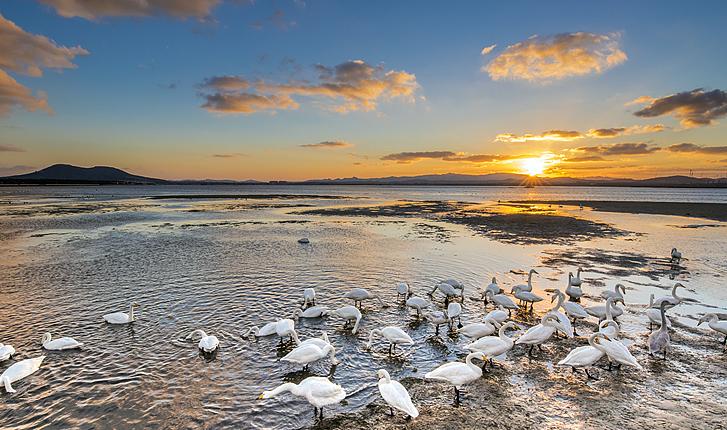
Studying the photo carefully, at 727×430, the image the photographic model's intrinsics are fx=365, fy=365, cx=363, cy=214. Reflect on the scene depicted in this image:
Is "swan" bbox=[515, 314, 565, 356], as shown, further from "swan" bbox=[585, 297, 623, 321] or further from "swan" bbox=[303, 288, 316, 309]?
"swan" bbox=[303, 288, 316, 309]

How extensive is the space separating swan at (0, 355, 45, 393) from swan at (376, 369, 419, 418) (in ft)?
25.9

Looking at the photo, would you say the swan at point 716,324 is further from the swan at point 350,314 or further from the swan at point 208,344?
the swan at point 208,344

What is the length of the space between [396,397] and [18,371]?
8.46 meters

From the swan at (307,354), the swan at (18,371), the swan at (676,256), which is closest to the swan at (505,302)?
the swan at (307,354)

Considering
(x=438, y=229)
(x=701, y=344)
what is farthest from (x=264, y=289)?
(x=438, y=229)

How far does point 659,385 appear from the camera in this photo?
8.02 meters

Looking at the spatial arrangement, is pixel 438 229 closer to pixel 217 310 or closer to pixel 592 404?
pixel 217 310

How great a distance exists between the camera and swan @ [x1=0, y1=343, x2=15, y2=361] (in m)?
8.95

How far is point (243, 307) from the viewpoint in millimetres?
13180

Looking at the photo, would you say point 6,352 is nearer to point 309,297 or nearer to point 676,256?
point 309,297

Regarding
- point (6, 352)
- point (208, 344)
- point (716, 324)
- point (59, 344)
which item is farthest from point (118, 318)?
point (716, 324)

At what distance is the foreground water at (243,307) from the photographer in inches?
299

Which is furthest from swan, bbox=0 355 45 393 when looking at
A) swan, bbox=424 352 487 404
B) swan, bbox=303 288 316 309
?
swan, bbox=424 352 487 404

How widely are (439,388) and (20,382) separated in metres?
9.40
